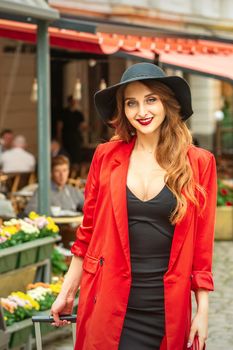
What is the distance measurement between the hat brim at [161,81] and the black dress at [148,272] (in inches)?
16.6

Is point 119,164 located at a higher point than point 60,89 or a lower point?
lower

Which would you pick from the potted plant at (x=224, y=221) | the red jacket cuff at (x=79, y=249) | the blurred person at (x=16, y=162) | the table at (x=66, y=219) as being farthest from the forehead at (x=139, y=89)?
the blurred person at (x=16, y=162)

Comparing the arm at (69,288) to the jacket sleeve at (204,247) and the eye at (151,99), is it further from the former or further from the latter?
the eye at (151,99)

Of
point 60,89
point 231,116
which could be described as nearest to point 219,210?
point 60,89

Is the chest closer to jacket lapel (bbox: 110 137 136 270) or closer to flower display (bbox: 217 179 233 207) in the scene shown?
jacket lapel (bbox: 110 137 136 270)

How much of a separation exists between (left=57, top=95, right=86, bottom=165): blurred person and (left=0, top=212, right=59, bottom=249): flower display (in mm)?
13307

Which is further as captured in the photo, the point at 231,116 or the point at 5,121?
the point at 231,116

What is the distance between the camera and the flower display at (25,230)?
29.6 ft

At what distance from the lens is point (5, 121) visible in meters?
23.6

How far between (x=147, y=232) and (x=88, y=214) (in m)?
0.32

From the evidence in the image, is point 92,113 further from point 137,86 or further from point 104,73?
point 137,86

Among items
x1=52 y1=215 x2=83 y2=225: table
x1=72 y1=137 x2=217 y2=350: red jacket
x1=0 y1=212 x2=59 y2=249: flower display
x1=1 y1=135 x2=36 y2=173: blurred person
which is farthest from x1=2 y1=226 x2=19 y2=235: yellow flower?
x1=1 y1=135 x2=36 y2=173: blurred person

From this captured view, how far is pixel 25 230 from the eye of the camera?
30.5ft

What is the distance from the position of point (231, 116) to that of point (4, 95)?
16.8 m
